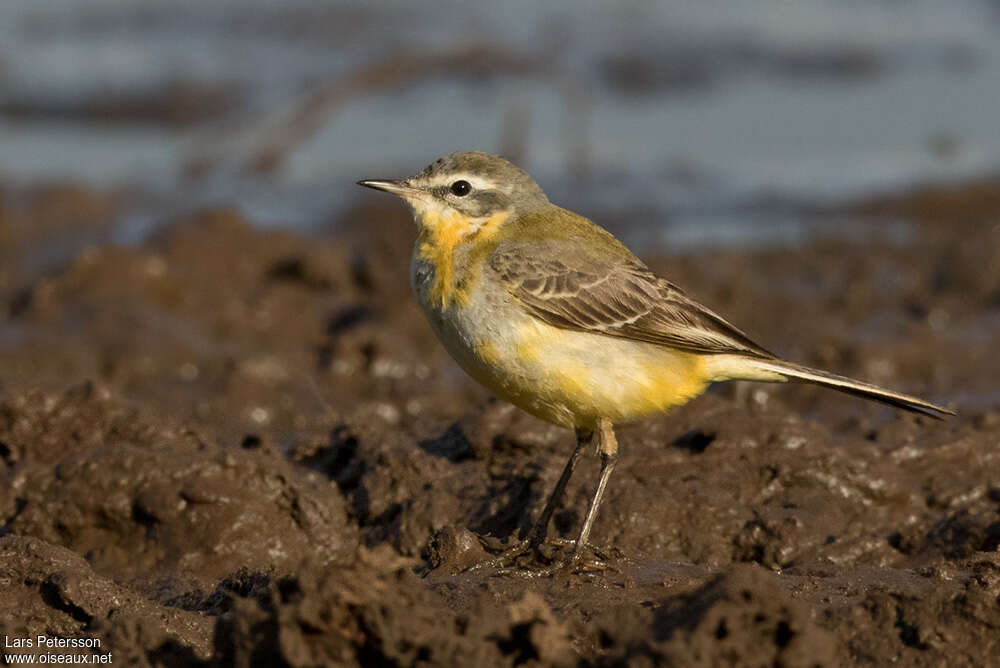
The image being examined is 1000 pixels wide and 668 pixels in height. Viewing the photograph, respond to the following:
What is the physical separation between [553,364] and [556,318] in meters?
0.26

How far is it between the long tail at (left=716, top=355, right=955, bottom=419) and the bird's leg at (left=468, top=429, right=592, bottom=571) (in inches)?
30.5

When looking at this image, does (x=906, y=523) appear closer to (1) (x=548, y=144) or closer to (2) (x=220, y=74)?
(1) (x=548, y=144)

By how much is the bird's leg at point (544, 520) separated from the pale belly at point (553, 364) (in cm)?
19

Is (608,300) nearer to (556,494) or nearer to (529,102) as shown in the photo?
(556,494)

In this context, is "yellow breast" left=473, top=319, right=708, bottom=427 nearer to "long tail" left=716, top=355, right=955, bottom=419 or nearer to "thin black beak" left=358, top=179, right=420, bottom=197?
"long tail" left=716, top=355, right=955, bottom=419

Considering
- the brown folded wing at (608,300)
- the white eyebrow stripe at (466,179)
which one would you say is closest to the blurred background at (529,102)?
the brown folded wing at (608,300)

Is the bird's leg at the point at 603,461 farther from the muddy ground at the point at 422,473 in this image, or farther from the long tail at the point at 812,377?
the long tail at the point at 812,377

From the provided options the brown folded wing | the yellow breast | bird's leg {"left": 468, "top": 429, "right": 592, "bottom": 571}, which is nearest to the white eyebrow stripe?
the brown folded wing

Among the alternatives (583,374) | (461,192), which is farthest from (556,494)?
(461,192)

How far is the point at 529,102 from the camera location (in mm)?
20156

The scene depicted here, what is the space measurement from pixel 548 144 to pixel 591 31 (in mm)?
4842

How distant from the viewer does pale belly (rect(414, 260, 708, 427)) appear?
677 centimetres

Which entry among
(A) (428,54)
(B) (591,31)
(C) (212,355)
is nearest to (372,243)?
(C) (212,355)

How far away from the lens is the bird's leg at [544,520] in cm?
671
